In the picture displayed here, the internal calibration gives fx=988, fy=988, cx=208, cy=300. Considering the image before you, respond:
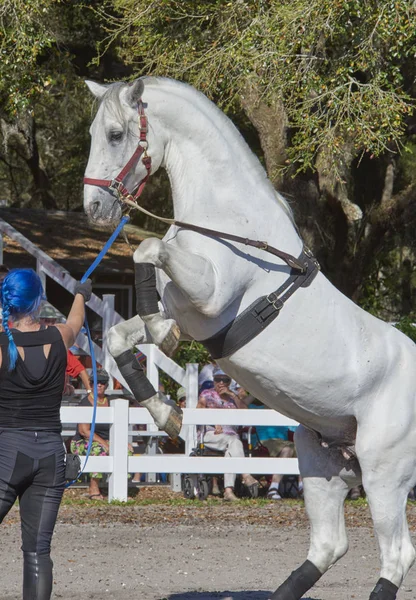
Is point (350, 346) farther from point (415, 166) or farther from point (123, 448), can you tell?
point (415, 166)

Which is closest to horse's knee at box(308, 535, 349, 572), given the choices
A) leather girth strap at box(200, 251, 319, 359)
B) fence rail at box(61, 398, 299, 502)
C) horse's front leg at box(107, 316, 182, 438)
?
horse's front leg at box(107, 316, 182, 438)

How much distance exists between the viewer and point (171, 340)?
489cm

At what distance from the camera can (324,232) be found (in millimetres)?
17062

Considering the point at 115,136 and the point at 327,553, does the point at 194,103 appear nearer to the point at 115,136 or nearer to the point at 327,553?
the point at 115,136

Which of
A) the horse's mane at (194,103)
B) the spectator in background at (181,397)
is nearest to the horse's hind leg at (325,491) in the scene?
the horse's mane at (194,103)

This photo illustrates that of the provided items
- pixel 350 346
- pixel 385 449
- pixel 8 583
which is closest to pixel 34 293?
pixel 350 346

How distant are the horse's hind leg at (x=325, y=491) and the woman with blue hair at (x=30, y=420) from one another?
5.20 feet

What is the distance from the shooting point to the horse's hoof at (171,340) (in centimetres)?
489

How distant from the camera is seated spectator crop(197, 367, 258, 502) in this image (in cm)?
1191

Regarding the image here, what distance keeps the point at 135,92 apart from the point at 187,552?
4908 mm

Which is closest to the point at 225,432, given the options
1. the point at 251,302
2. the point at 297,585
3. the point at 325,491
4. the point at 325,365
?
the point at 325,491

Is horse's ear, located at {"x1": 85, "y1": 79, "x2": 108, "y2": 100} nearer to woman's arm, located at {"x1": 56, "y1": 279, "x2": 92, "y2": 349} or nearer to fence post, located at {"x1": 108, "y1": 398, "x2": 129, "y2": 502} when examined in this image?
woman's arm, located at {"x1": 56, "y1": 279, "x2": 92, "y2": 349}

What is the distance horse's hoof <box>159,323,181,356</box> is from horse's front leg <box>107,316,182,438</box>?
21cm

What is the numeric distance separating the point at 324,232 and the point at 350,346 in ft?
38.7
